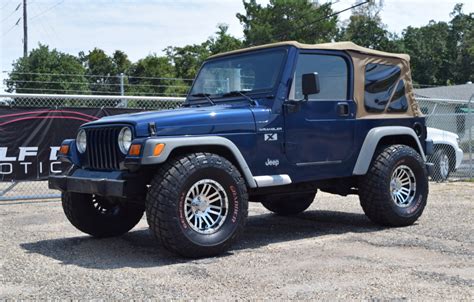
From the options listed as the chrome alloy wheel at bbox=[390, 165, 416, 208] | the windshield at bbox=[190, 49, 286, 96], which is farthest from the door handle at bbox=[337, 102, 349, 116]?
A: the chrome alloy wheel at bbox=[390, 165, 416, 208]

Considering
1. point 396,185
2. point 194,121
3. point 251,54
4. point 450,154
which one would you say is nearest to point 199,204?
point 194,121

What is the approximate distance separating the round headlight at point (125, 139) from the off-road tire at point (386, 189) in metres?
2.94

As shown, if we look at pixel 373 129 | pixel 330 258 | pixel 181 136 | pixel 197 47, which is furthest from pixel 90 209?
pixel 197 47

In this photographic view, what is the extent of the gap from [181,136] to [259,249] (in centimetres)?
145

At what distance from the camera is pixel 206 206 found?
5.65 meters

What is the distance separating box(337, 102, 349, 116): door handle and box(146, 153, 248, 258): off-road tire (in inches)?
66.6

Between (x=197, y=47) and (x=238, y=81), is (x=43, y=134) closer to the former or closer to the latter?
(x=238, y=81)

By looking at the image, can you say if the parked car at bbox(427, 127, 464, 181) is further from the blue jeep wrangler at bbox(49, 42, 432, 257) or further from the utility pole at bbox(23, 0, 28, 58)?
the utility pole at bbox(23, 0, 28, 58)

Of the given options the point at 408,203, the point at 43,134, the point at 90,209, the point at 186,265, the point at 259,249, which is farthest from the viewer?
the point at 43,134

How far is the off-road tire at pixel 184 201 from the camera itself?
5301 mm

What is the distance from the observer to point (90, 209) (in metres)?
6.60

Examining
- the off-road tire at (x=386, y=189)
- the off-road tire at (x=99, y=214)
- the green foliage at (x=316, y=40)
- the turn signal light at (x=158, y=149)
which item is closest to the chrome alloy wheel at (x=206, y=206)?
the turn signal light at (x=158, y=149)

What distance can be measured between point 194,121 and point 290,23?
4466 cm

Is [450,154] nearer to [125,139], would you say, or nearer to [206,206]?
[206,206]
